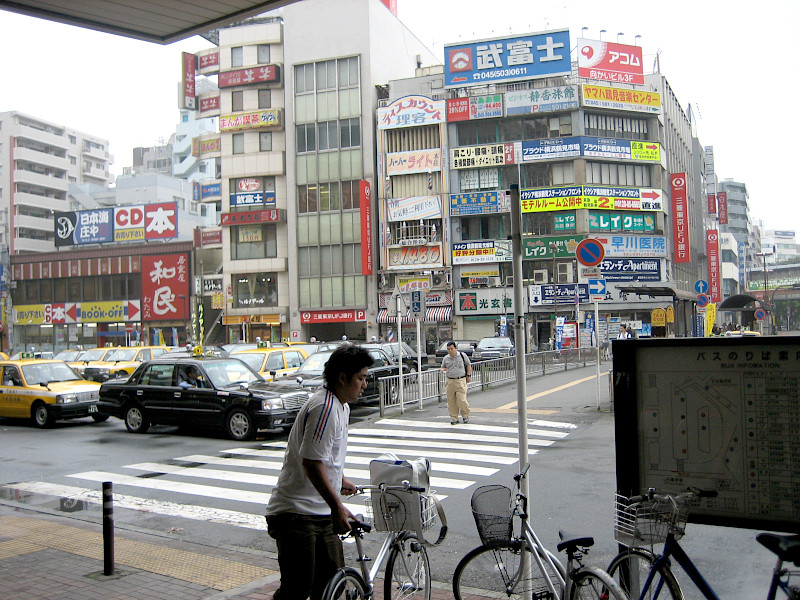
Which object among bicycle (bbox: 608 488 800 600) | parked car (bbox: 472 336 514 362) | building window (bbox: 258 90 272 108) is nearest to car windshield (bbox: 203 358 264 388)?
bicycle (bbox: 608 488 800 600)

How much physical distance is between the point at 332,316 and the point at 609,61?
2722 centimetres

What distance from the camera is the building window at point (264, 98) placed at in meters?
57.2

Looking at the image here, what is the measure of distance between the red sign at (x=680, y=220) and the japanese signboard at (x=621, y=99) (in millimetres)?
5425

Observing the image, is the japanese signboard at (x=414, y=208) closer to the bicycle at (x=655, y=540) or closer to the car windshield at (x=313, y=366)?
the car windshield at (x=313, y=366)

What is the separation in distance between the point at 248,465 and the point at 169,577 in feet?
18.5

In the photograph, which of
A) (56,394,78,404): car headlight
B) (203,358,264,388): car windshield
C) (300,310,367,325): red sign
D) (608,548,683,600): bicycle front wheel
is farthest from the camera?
(300,310,367,325): red sign

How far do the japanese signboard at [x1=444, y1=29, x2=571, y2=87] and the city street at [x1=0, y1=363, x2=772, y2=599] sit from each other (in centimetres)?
3818

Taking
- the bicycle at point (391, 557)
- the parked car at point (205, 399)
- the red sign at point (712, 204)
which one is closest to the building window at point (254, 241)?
the parked car at point (205, 399)

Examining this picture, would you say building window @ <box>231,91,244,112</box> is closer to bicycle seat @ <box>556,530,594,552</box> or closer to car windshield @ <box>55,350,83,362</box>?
car windshield @ <box>55,350,83,362</box>

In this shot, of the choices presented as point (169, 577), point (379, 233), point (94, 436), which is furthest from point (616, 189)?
point (169, 577)

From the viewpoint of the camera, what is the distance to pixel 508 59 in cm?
5191

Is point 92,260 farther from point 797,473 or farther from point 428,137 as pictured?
point 797,473

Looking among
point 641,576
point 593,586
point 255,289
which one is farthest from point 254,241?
point 593,586

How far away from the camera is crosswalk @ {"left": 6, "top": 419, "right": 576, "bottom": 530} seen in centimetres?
915
